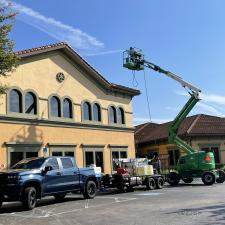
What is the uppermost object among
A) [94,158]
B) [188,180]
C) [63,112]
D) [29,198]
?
[63,112]

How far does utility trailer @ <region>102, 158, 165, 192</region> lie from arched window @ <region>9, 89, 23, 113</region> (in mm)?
6406

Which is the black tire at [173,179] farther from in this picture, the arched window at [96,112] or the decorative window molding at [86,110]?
the decorative window molding at [86,110]

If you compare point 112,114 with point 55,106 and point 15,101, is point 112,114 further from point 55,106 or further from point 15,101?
point 15,101

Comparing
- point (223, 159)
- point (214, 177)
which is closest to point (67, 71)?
point (214, 177)

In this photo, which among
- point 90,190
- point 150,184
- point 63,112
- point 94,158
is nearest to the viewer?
point 90,190

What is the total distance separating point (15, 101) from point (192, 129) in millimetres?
23234

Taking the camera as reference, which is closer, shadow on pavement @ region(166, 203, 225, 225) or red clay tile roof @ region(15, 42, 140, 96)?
shadow on pavement @ region(166, 203, 225, 225)

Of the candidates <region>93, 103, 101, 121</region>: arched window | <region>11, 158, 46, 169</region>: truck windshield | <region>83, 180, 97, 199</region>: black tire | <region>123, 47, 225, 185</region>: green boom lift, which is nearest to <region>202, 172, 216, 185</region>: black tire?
<region>123, 47, 225, 185</region>: green boom lift

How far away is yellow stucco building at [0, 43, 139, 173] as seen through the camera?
25.2 metres

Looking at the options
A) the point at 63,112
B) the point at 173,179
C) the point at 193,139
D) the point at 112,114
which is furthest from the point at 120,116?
the point at 193,139

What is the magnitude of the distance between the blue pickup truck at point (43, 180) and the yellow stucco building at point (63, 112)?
228 inches

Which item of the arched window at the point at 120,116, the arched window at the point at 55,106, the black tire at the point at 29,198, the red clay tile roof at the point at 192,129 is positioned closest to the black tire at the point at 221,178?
the arched window at the point at 120,116

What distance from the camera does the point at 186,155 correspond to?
30000 millimetres

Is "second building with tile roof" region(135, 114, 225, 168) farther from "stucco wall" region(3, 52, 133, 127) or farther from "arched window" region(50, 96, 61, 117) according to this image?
"arched window" region(50, 96, 61, 117)
